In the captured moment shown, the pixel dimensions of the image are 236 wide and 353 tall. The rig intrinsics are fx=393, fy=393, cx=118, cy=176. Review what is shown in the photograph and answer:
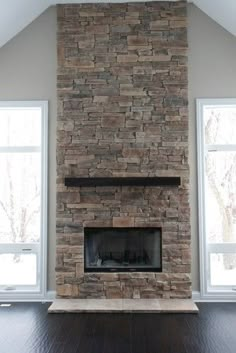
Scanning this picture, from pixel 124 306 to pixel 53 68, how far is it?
126 inches

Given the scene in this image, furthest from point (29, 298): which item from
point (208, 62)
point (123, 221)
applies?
point (208, 62)

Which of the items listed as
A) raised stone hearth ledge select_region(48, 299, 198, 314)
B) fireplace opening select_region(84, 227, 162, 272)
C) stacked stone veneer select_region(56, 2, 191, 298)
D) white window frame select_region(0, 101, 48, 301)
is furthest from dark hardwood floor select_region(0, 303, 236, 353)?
fireplace opening select_region(84, 227, 162, 272)

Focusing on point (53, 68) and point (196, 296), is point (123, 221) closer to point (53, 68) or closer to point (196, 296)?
point (196, 296)

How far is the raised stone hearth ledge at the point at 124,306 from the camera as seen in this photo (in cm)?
454

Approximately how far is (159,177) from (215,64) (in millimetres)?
1703

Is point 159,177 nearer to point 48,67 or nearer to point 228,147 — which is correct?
point 228,147

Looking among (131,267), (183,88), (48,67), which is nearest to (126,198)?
(131,267)

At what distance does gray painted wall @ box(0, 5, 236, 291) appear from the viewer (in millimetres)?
5199

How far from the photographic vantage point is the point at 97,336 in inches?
148

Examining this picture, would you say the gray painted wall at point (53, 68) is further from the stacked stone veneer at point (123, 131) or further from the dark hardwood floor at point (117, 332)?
the dark hardwood floor at point (117, 332)

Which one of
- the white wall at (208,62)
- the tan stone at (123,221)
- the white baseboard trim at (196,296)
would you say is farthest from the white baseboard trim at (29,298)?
the white wall at (208,62)

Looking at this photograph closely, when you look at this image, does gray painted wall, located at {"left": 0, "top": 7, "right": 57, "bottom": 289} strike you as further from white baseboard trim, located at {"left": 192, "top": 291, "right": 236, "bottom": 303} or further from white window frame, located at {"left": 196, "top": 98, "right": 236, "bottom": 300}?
white baseboard trim, located at {"left": 192, "top": 291, "right": 236, "bottom": 303}

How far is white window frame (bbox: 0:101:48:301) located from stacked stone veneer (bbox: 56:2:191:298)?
0.21 meters

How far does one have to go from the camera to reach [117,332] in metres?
3.89
